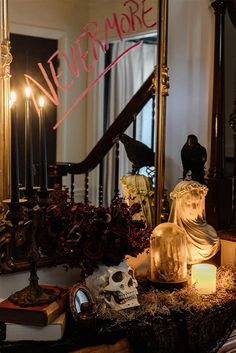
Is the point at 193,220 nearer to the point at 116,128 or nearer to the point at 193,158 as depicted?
the point at 193,158

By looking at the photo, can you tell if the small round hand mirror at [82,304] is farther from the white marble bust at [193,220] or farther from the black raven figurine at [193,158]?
the black raven figurine at [193,158]

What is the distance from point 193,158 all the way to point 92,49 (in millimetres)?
555

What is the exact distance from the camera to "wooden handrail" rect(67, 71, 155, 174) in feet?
5.47

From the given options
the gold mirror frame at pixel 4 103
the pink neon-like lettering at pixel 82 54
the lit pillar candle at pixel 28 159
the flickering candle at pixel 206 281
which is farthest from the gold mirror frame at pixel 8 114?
the flickering candle at pixel 206 281

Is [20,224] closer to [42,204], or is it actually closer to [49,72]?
[42,204]

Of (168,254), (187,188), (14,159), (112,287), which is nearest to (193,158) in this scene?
(187,188)

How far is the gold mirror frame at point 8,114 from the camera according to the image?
Result: 4.79 ft

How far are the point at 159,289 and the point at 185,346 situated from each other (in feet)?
0.77

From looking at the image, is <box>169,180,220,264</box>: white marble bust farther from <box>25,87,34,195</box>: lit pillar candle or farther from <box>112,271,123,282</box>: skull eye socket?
<box>25,87,34,195</box>: lit pillar candle

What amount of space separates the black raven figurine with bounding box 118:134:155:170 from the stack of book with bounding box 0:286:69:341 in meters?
0.77

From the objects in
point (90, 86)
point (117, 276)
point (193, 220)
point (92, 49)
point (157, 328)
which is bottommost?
point (157, 328)

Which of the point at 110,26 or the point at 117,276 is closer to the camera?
the point at 117,276

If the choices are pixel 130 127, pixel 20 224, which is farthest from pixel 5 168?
pixel 130 127

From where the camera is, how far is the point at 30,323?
1239 mm
